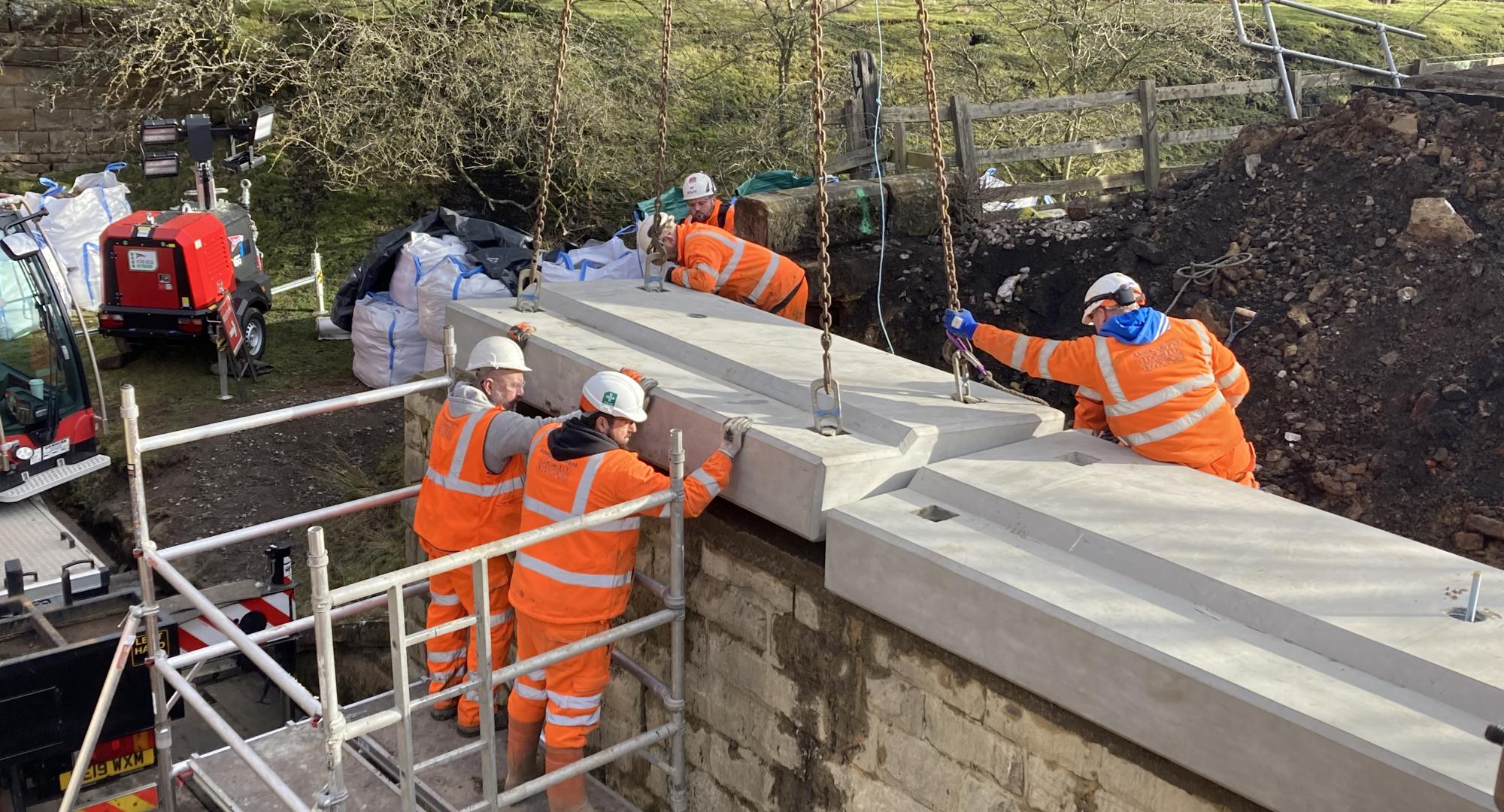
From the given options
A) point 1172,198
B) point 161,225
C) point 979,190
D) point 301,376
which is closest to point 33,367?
point 161,225

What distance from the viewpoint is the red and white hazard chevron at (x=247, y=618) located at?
685 cm

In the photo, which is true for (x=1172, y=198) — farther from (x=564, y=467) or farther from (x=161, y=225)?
(x=161, y=225)

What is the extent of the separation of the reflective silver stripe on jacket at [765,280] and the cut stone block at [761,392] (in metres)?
1.03

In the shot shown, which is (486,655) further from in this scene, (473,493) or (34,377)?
(34,377)

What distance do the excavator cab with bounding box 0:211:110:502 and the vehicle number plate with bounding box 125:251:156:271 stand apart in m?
2.10

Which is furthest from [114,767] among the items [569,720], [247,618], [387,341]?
[387,341]

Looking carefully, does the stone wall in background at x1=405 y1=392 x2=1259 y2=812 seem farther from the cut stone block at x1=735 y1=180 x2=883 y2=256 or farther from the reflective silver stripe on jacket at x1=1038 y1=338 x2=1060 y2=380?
the cut stone block at x1=735 y1=180 x2=883 y2=256

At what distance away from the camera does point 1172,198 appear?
10.0m

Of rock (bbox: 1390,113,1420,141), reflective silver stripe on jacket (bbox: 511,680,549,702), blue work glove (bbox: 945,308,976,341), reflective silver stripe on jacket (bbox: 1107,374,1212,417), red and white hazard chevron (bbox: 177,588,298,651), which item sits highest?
rock (bbox: 1390,113,1420,141)

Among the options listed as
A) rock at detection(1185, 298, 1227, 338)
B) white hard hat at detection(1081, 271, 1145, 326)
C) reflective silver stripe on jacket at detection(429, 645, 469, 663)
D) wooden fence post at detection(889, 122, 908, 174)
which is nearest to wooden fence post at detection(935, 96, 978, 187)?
wooden fence post at detection(889, 122, 908, 174)

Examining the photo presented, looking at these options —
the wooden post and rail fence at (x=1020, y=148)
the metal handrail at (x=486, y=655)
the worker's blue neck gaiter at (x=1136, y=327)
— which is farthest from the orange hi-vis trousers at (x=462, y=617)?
the wooden post and rail fence at (x=1020, y=148)

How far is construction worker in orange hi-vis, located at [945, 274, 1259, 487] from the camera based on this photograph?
5320 millimetres

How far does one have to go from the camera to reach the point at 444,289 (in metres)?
10.6

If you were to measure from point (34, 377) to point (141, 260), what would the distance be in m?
2.35
